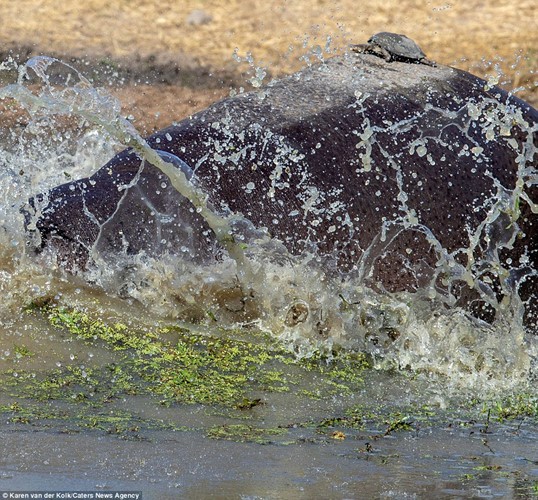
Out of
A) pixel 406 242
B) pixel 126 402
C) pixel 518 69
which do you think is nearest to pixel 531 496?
pixel 126 402

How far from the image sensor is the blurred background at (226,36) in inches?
487

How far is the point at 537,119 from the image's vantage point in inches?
240

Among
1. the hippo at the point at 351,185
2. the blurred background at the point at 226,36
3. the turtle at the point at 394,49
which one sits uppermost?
the turtle at the point at 394,49

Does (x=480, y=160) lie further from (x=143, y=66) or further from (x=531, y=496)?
(x=143, y=66)

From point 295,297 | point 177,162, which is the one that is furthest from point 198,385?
point 177,162

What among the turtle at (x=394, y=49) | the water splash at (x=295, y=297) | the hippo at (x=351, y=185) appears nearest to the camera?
the water splash at (x=295, y=297)

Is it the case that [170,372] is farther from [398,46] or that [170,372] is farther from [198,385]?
[398,46]

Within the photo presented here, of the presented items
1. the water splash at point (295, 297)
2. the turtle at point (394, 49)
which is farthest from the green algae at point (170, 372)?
the turtle at point (394, 49)

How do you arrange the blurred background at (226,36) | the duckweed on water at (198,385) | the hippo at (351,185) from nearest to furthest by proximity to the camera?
the duckweed on water at (198,385) < the hippo at (351,185) < the blurred background at (226,36)

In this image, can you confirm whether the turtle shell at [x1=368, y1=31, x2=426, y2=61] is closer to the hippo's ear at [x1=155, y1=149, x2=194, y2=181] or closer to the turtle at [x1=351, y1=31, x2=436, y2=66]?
the turtle at [x1=351, y1=31, x2=436, y2=66]

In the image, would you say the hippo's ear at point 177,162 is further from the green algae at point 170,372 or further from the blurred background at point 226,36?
the blurred background at point 226,36

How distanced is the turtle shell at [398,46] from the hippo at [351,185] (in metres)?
0.15

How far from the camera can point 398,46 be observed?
6.20 meters

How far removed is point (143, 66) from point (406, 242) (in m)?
7.78
